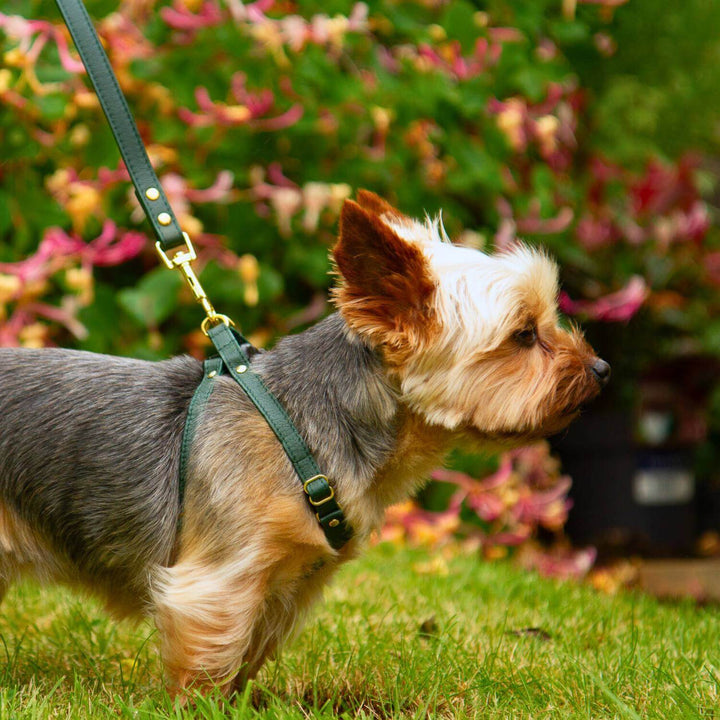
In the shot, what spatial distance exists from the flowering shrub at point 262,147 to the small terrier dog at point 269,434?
5.31 feet

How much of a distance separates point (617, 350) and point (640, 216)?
1.20m

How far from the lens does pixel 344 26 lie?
4.34 meters

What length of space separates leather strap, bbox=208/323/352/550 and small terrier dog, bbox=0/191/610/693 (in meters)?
0.03

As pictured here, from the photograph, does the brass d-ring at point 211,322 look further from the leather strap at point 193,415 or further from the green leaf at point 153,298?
the green leaf at point 153,298

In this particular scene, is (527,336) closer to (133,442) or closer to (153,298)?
(133,442)

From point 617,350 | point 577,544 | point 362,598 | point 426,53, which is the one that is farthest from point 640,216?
point 362,598

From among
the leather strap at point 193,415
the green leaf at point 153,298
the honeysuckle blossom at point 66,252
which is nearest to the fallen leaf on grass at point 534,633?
the leather strap at point 193,415

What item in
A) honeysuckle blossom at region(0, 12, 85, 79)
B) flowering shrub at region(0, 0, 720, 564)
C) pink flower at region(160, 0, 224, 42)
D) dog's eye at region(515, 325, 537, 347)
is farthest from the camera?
pink flower at region(160, 0, 224, 42)

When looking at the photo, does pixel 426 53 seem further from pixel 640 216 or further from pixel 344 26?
pixel 640 216

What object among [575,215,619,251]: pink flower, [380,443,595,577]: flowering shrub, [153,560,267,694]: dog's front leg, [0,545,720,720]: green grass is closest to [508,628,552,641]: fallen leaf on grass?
[0,545,720,720]: green grass

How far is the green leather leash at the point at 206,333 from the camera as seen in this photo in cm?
251

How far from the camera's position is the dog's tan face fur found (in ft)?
8.45

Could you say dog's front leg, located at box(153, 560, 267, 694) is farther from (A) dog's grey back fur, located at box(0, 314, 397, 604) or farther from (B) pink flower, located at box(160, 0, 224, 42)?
(B) pink flower, located at box(160, 0, 224, 42)

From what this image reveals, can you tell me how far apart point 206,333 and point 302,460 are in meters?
0.51
